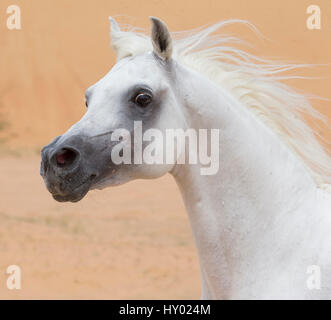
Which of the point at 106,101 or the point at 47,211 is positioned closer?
the point at 106,101

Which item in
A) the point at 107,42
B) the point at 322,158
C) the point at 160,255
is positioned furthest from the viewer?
the point at 107,42

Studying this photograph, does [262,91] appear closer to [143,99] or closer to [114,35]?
[143,99]

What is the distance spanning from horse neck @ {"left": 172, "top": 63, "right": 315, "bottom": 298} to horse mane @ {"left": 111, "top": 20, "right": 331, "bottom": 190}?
5.9 inches

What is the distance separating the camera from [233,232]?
278cm

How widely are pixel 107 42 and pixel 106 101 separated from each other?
1001 centimetres

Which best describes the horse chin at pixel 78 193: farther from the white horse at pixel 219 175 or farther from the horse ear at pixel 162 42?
the horse ear at pixel 162 42

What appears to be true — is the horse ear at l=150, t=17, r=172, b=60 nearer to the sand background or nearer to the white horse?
the white horse

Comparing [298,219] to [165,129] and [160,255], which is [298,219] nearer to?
[165,129]

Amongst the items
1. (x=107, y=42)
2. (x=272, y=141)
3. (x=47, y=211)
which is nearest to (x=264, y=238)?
(x=272, y=141)

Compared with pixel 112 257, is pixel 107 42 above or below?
above

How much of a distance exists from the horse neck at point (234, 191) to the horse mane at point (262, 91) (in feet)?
Result: 0.49

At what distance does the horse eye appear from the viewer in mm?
2811

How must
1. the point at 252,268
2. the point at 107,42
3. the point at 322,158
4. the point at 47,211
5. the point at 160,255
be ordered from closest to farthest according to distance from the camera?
the point at 252,268
the point at 322,158
the point at 160,255
the point at 47,211
the point at 107,42

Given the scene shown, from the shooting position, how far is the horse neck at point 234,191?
9.11 ft
